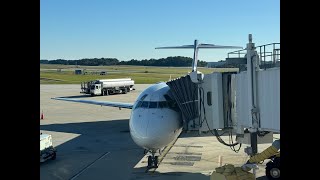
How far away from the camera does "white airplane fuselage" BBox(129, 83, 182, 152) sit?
1620 cm

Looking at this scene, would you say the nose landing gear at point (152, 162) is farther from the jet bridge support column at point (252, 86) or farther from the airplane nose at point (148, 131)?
the jet bridge support column at point (252, 86)

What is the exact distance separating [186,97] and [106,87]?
49.4 metres

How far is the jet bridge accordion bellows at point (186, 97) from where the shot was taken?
54.5 feet

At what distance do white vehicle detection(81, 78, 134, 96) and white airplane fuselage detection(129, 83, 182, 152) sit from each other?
45.7m

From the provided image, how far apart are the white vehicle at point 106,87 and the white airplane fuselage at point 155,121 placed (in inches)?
1798

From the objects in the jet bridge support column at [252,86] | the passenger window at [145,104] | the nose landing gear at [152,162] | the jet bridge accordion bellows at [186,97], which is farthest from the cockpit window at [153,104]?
the jet bridge support column at [252,86]

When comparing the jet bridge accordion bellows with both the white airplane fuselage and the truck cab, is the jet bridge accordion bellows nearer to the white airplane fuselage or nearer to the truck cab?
the white airplane fuselage

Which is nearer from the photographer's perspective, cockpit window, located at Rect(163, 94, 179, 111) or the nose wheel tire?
cockpit window, located at Rect(163, 94, 179, 111)

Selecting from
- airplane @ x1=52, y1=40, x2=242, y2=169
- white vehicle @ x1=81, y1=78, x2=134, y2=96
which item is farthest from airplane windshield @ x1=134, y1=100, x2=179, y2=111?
white vehicle @ x1=81, y1=78, x2=134, y2=96

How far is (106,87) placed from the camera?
214 ft
